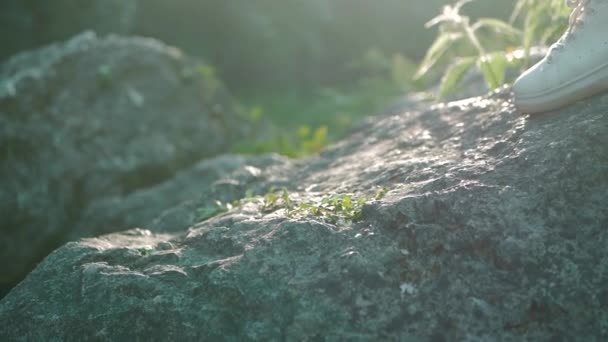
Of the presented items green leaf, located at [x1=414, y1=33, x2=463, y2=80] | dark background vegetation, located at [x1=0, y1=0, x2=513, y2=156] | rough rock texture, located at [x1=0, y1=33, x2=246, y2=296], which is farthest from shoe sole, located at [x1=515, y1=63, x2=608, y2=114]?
dark background vegetation, located at [x1=0, y1=0, x2=513, y2=156]

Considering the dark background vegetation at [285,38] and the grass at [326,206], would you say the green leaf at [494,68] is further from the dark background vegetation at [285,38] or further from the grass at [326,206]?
the dark background vegetation at [285,38]

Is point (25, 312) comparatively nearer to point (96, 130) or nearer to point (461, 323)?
point (461, 323)

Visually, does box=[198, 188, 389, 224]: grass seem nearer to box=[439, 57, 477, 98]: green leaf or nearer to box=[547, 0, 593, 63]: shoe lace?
box=[547, 0, 593, 63]: shoe lace

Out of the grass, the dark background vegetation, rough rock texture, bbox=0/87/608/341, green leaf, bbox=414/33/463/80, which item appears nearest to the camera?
rough rock texture, bbox=0/87/608/341

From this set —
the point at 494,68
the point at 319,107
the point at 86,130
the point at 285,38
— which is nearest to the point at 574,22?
the point at 494,68

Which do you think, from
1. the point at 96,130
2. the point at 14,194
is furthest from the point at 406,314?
the point at 96,130

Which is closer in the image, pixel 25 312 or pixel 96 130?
pixel 25 312
